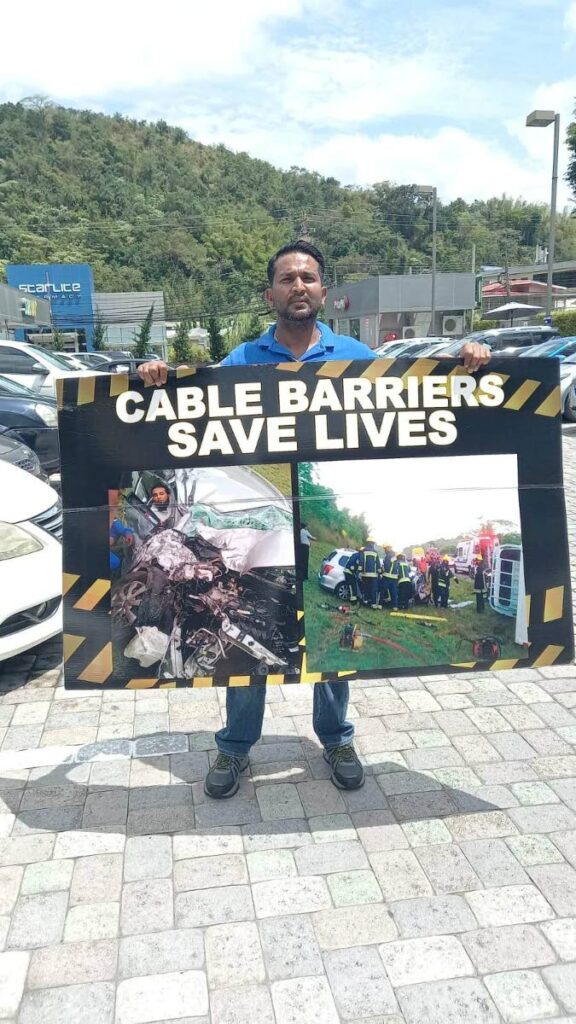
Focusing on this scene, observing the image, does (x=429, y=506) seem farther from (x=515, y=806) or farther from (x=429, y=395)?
(x=515, y=806)

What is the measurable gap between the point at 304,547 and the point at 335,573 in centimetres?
15

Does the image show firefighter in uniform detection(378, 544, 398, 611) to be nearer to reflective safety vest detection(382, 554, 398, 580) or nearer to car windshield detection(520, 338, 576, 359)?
reflective safety vest detection(382, 554, 398, 580)

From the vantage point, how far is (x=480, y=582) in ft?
8.89

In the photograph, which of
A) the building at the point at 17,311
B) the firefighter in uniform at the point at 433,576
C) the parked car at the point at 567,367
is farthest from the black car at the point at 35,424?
the building at the point at 17,311

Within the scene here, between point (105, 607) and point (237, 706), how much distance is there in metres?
0.68

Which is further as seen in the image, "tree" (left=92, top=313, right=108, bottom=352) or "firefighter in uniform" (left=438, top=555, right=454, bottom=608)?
"tree" (left=92, top=313, right=108, bottom=352)

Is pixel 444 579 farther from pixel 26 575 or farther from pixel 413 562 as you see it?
pixel 26 575

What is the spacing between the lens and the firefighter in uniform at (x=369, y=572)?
105 inches

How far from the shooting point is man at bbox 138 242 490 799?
9.04 feet

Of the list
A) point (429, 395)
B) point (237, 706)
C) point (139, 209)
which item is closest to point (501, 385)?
point (429, 395)

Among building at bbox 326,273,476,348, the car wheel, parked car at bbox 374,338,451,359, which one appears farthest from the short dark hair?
building at bbox 326,273,476,348

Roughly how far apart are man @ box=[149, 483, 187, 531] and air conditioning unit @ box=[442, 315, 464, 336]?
41.4 metres

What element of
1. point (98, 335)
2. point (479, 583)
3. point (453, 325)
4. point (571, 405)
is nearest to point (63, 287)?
point (98, 335)

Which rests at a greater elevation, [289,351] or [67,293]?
Result: [67,293]
